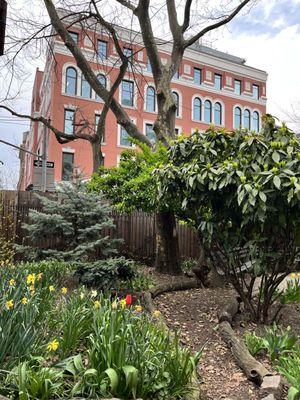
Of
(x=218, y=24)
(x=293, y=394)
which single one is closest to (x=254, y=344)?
(x=293, y=394)

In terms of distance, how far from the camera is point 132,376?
8.68 ft

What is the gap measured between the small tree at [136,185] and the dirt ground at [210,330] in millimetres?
1614

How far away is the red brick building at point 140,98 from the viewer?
26109 mm

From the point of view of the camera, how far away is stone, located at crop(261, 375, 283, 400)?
3189mm

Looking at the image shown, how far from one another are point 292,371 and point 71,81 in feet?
86.9

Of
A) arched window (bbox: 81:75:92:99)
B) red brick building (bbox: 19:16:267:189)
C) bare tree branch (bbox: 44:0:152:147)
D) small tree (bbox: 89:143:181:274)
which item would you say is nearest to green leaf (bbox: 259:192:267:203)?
small tree (bbox: 89:143:181:274)

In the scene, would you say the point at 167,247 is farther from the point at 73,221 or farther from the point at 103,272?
the point at 103,272

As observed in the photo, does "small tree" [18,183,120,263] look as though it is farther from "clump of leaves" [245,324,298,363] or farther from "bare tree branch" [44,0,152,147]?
"clump of leaves" [245,324,298,363]

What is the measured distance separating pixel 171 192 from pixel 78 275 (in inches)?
73.1

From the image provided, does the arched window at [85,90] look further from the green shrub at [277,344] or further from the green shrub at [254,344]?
the green shrub at [277,344]

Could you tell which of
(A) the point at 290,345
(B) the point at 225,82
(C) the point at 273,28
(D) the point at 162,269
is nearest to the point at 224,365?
(A) the point at 290,345

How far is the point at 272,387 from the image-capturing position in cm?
322

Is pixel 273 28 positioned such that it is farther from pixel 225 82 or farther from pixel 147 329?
pixel 225 82

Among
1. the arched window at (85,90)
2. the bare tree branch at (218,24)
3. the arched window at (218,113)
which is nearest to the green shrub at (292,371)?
the bare tree branch at (218,24)
